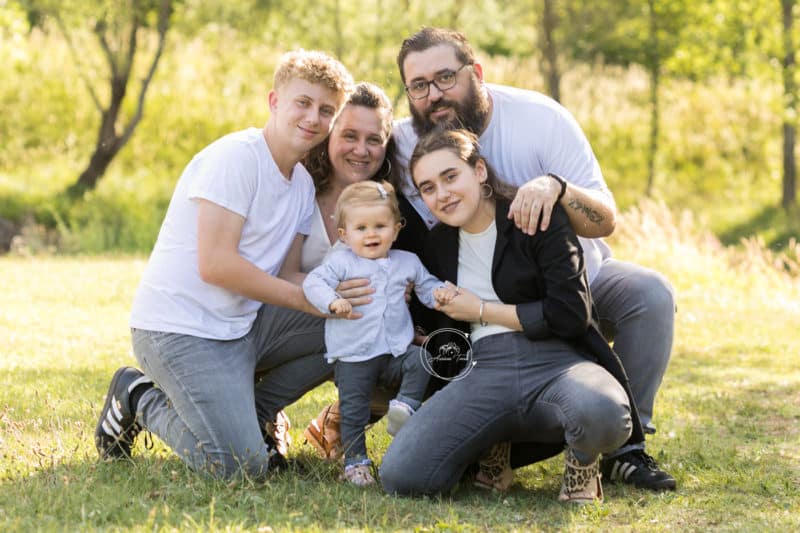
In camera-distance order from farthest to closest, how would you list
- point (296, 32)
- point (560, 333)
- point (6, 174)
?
point (296, 32) < point (6, 174) < point (560, 333)

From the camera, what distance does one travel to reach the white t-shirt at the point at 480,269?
4539 millimetres

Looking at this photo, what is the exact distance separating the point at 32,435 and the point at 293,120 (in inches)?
78.9

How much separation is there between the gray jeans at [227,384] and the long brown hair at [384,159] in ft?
2.24

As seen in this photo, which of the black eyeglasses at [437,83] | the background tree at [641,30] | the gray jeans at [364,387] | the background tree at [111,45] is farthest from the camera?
the background tree at [641,30]

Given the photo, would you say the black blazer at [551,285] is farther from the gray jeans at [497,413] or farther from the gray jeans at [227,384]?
the gray jeans at [227,384]

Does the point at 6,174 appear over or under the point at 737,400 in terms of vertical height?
over

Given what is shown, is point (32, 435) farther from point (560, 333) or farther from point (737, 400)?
point (737, 400)

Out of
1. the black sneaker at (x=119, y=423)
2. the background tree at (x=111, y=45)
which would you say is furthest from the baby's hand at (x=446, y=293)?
the background tree at (x=111, y=45)

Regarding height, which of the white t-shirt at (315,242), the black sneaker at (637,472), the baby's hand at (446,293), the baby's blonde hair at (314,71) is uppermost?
the baby's blonde hair at (314,71)

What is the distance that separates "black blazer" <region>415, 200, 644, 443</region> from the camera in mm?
4332

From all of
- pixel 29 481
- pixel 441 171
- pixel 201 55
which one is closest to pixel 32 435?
pixel 29 481

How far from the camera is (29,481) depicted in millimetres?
4309

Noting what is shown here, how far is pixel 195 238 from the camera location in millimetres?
4723

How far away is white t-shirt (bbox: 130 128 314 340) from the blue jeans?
5.28ft
